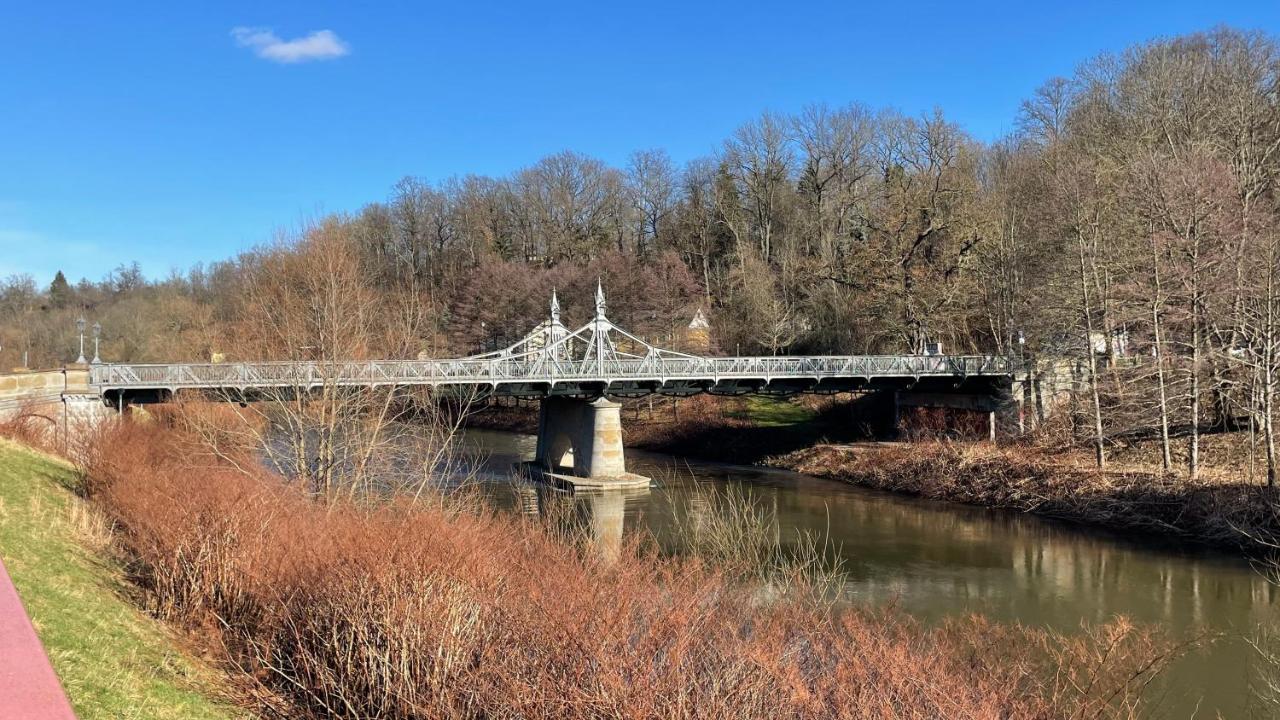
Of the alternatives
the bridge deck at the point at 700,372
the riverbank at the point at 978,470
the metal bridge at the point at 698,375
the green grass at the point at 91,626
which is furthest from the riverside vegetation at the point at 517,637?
the bridge deck at the point at 700,372

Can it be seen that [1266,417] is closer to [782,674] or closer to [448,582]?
[782,674]

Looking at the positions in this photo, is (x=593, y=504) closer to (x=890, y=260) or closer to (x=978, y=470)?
(x=978, y=470)

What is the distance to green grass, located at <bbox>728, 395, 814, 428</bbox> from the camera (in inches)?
1559

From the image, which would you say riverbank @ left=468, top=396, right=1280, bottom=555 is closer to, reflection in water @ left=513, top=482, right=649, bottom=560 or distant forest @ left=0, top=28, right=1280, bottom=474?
distant forest @ left=0, top=28, right=1280, bottom=474

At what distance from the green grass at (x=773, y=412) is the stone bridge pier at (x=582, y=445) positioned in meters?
9.59

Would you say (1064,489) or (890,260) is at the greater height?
(890,260)

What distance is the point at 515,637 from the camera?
22.8 ft

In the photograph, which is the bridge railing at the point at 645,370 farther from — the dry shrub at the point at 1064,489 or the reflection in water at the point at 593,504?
the reflection in water at the point at 593,504

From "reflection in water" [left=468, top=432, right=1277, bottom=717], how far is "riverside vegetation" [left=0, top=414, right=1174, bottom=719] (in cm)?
227

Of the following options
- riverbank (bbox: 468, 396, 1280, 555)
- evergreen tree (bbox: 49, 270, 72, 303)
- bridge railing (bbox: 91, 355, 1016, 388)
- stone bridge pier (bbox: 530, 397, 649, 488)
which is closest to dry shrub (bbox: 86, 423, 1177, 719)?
riverbank (bbox: 468, 396, 1280, 555)

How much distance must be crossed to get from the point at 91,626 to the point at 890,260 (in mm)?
Answer: 34864

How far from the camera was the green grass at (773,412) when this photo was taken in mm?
39594

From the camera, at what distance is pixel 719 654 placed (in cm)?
677

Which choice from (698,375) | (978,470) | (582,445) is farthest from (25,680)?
(698,375)
